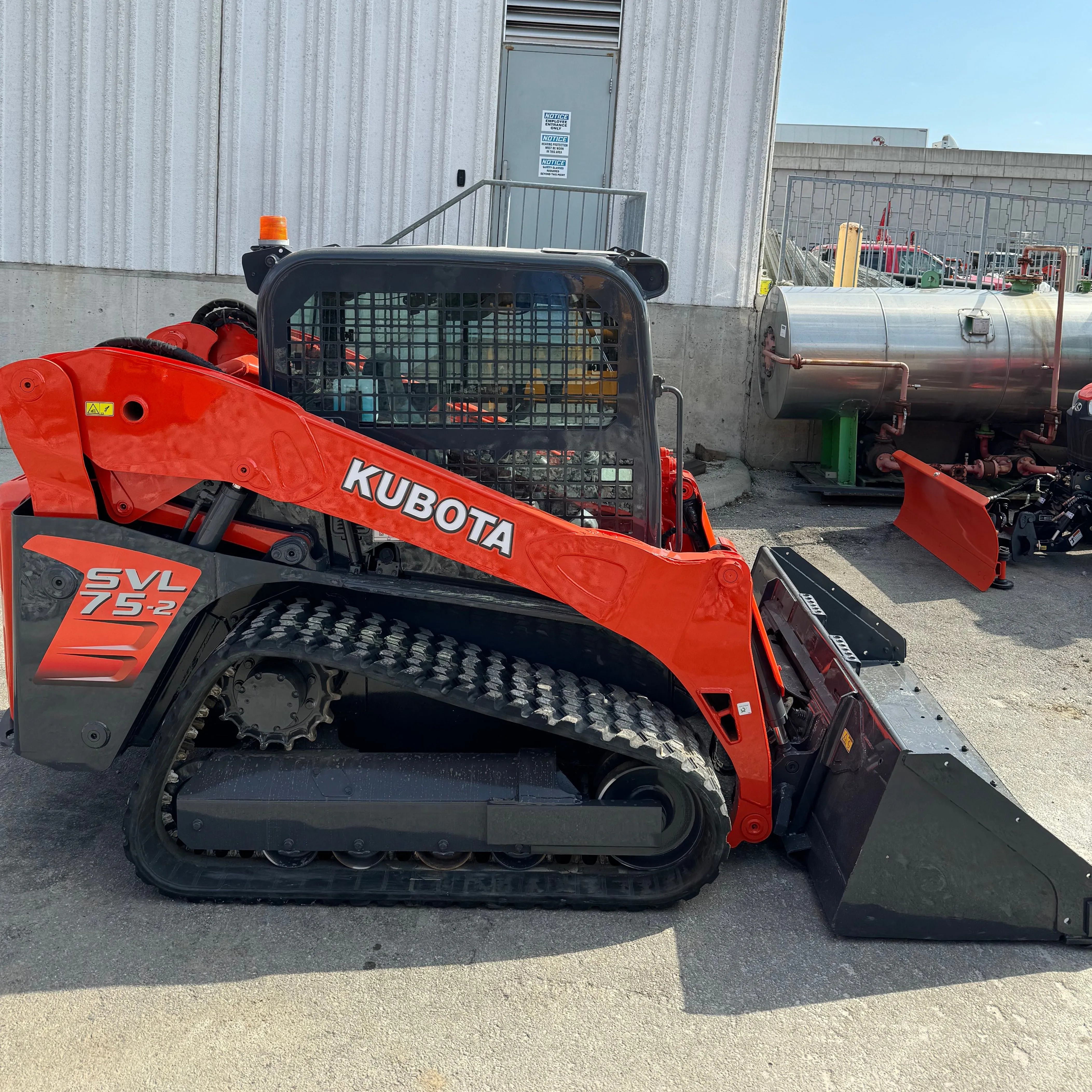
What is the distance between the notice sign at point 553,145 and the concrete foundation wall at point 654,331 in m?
1.68

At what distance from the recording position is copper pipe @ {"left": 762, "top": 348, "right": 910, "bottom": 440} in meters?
9.38

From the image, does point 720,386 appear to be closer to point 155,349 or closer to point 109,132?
point 109,132

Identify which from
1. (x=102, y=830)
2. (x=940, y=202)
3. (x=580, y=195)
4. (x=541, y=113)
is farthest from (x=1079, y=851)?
(x=940, y=202)

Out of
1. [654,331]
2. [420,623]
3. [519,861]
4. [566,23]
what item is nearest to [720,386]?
[654,331]

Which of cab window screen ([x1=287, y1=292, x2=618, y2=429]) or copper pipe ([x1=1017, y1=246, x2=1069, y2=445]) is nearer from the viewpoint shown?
cab window screen ([x1=287, y1=292, x2=618, y2=429])

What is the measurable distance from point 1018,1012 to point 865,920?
0.47m

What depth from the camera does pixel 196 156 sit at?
9.81 m

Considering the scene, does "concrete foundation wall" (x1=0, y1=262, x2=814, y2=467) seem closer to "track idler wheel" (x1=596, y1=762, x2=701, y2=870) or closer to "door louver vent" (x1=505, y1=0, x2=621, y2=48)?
"door louver vent" (x1=505, y1=0, x2=621, y2=48)

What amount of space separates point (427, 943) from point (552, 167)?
833cm

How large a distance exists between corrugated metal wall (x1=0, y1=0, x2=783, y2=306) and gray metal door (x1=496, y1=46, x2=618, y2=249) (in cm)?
16

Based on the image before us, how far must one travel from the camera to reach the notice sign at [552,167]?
992 cm

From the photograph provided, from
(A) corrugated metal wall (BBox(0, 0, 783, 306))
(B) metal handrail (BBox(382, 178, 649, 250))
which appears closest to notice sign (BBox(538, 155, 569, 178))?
(B) metal handrail (BBox(382, 178, 649, 250))

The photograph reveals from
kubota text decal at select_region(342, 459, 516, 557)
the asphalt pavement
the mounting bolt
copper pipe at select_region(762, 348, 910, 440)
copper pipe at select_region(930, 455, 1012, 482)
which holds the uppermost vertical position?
copper pipe at select_region(762, 348, 910, 440)

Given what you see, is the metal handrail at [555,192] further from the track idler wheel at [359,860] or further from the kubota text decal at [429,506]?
the track idler wheel at [359,860]
